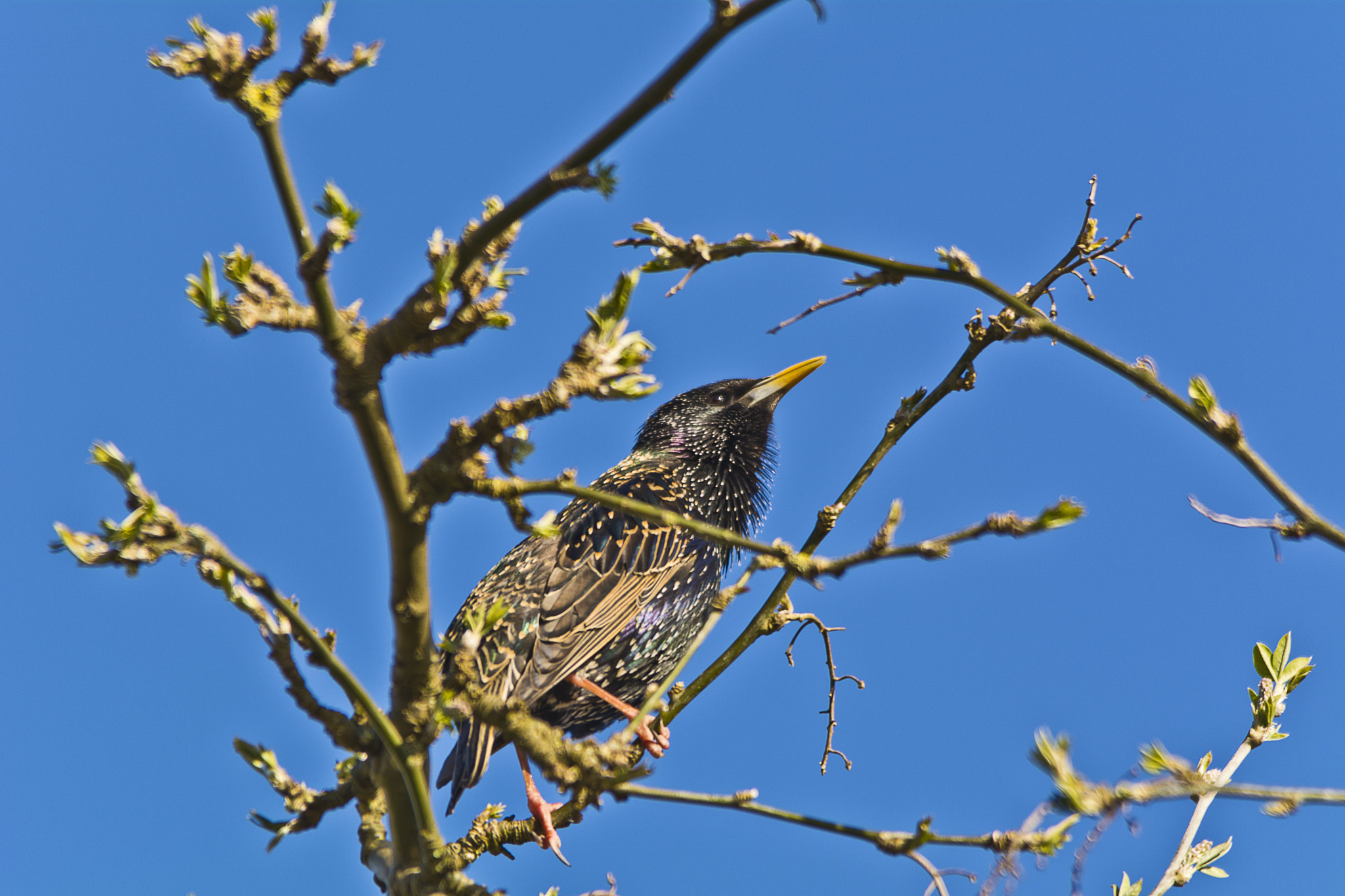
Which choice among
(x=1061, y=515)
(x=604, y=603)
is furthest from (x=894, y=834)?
(x=604, y=603)

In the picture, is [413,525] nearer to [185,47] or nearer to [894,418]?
[185,47]

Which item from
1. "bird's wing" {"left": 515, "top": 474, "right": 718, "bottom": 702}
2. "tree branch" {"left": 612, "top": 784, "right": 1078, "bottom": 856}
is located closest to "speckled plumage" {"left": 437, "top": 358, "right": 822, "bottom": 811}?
"bird's wing" {"left": 515, "top": 474, "right": 718, "bottom": 702}

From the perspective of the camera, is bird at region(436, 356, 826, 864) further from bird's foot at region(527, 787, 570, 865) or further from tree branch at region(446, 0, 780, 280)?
tree branch at region(446, 0, 780, 280)

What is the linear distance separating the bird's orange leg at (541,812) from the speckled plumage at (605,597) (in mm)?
262

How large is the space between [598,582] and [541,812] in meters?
1.02

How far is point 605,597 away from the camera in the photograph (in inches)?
175

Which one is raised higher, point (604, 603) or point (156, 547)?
point (604, 603)

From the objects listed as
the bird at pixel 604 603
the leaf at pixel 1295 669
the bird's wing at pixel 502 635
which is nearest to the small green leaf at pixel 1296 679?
the leaf at pixel 1295 669

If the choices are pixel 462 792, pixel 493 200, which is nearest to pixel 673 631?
pixel 462 792

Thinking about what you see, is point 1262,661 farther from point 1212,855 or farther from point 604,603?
point 604,603

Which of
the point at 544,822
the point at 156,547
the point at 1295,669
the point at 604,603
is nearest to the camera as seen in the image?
the point at 156,547

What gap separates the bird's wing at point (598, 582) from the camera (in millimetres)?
4223

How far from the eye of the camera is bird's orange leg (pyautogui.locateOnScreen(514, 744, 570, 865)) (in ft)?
11.3

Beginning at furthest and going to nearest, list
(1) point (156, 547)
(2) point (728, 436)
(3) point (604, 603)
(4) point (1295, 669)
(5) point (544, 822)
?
(2) point (728, 436) < (3) point (604, 603) < (5) point (544, 822) < (4) point (1295, 669) < (1) point (156, 547)
